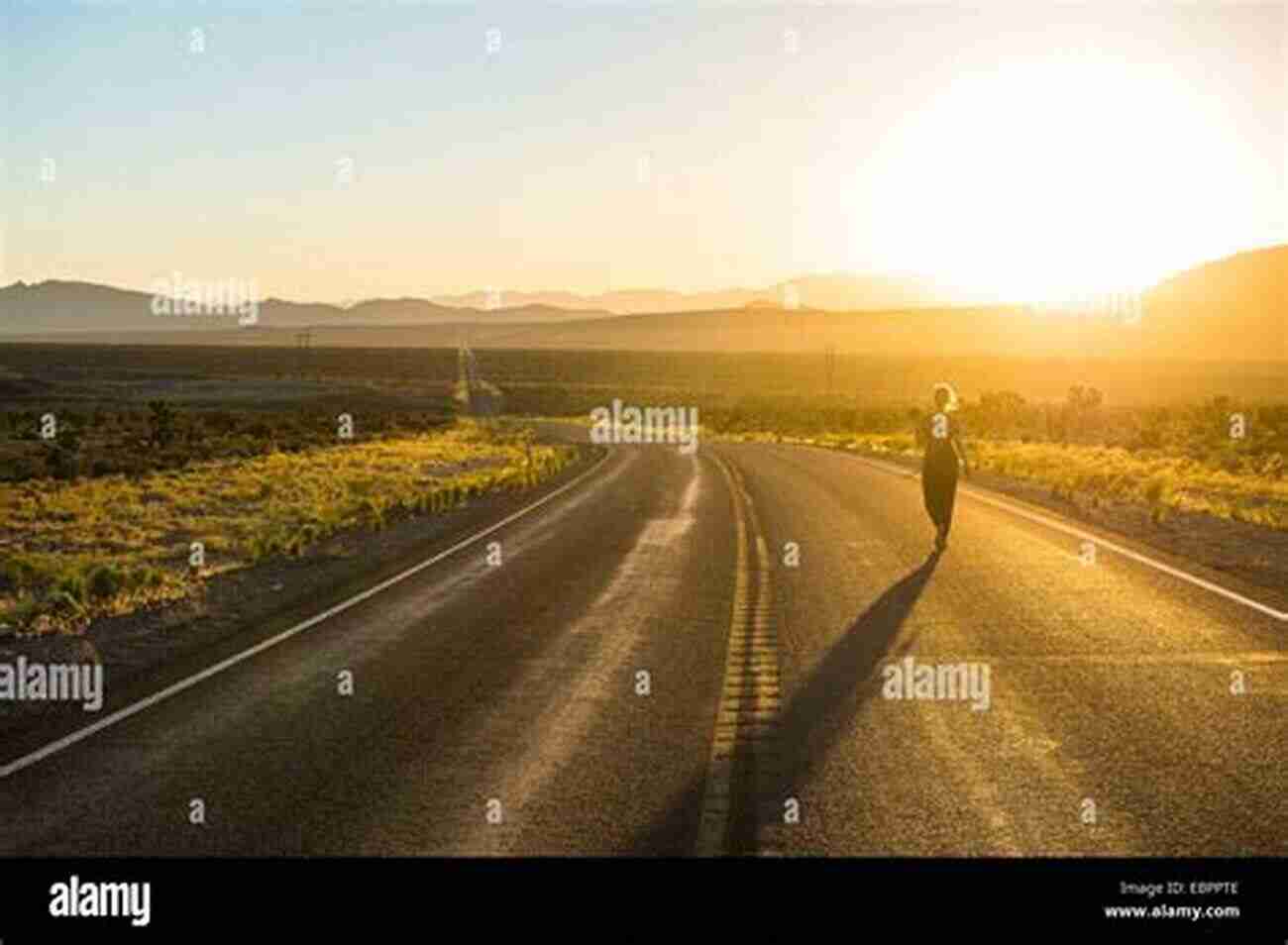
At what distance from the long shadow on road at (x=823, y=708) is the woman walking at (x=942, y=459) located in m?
4.69

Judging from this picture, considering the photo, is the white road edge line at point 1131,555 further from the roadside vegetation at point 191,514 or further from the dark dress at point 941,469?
the roadside vegetation at point 191,514

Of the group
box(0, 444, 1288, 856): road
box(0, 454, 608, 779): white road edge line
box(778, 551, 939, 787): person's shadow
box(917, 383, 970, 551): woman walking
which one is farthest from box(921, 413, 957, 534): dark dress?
box(0, 454, 608, 779): white road edge line

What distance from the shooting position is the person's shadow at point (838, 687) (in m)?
9.09

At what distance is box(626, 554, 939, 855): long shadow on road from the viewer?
749 cm

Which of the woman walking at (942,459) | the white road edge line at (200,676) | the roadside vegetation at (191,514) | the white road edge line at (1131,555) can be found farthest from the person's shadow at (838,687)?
the roadside vegetation at (191,514)

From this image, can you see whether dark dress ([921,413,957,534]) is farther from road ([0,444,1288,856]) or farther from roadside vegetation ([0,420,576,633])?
roadside vegetation ([0,420,576,633])

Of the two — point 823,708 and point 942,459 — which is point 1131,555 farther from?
point 823,708

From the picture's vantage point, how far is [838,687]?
434 inches

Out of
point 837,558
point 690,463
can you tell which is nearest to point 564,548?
point 837,558

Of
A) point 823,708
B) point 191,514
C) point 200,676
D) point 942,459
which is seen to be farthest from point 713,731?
point 191,514

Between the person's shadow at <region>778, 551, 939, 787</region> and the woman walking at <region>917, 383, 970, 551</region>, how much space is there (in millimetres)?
4918

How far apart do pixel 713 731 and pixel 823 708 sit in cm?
93

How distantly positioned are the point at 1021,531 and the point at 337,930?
17.5 metres

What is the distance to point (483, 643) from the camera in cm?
1312
